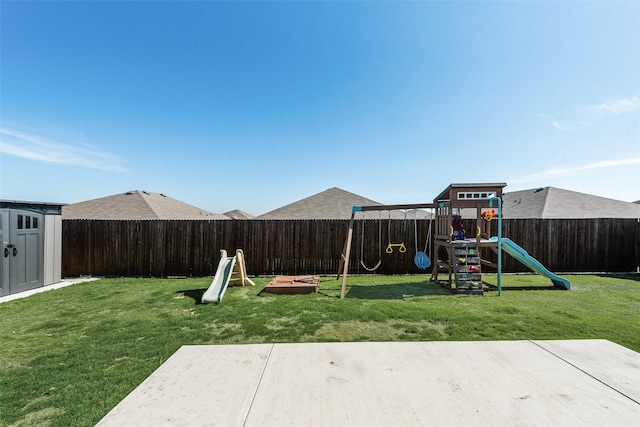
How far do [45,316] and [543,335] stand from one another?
8126mm

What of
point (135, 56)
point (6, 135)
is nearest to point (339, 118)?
point (135, 56)

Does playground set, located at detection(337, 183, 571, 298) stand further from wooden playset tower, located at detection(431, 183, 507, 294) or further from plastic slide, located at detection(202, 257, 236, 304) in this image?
plastic slide, located at detection(202, 257, 236, 304)

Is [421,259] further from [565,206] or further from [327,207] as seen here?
[565,206]

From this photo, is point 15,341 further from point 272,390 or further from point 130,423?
point 272,390

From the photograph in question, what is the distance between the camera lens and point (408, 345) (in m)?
3.48

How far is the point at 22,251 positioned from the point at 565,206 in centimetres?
1977

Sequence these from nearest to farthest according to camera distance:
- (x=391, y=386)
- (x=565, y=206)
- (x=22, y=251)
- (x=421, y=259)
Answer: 1. (x=391, y=386)
2. (x=22, y=251)
3. (x=421, y=259)
4. (x=565, y=206)

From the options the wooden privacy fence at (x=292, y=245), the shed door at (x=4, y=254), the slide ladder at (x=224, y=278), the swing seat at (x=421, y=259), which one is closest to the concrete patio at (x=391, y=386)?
the slide ladder at (x=224, y=278)

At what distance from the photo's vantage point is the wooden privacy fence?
894 cm

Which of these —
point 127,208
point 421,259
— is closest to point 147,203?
point 127,208

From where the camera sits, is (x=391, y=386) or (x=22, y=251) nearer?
(x=391, y=386)

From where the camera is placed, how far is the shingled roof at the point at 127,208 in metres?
11.2

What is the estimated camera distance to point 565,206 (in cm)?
1273

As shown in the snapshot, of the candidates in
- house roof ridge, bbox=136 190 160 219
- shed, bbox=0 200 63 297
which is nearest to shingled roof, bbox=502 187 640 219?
house roof ridge, bbox=136 190 160 219
